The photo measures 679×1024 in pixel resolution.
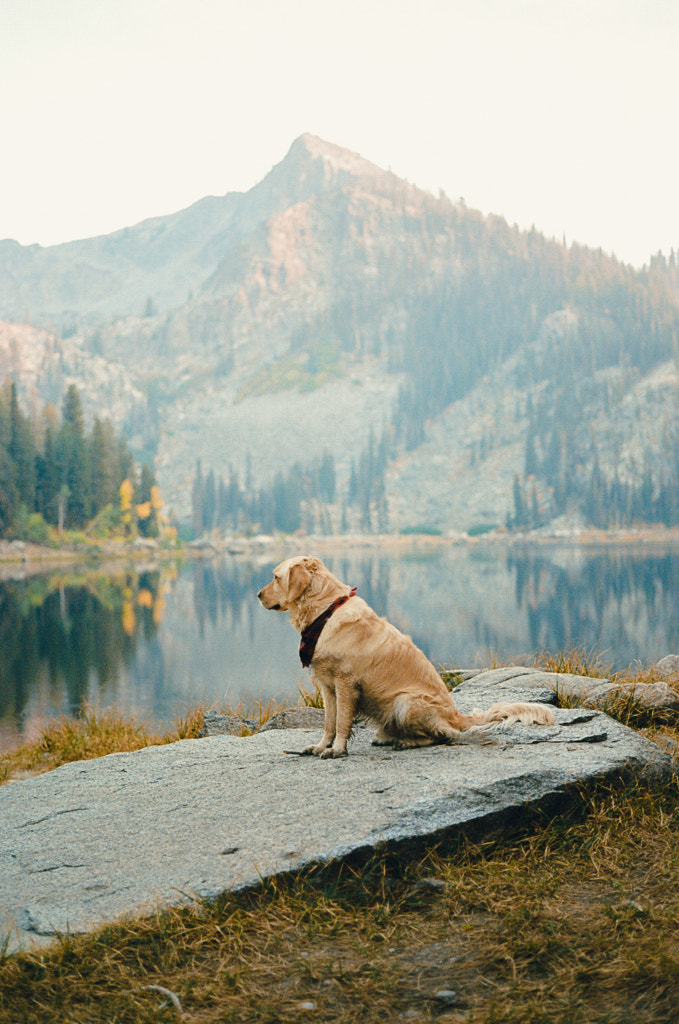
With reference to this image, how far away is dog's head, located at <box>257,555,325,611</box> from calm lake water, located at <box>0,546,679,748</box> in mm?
7211

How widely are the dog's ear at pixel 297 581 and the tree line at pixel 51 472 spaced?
96.3m

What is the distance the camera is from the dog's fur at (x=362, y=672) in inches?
247

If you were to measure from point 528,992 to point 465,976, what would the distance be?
32 centimetres

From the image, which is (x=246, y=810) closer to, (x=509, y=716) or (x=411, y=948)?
(x=411, y=948)

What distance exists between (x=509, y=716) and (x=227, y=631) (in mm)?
41358

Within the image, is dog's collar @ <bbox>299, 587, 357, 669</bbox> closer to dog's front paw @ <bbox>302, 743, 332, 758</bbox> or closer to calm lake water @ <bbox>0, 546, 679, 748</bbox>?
dog's front paw @ <bbox>302, 743, 332, 758</bbox>

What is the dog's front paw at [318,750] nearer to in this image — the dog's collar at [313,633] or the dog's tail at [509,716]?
the dog's collar at [313,633]

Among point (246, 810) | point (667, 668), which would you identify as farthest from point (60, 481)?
point (246, 810)

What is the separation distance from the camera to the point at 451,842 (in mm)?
5172

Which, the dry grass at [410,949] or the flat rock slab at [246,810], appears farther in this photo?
the flat rock slab at [246,810]

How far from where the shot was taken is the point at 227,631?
47125 mm

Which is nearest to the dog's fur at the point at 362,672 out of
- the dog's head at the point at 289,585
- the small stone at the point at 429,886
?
the dog's head at the point at 289,585

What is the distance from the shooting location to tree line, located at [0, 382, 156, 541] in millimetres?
97000

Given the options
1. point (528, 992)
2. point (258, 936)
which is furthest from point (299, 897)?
point (528, 992)
